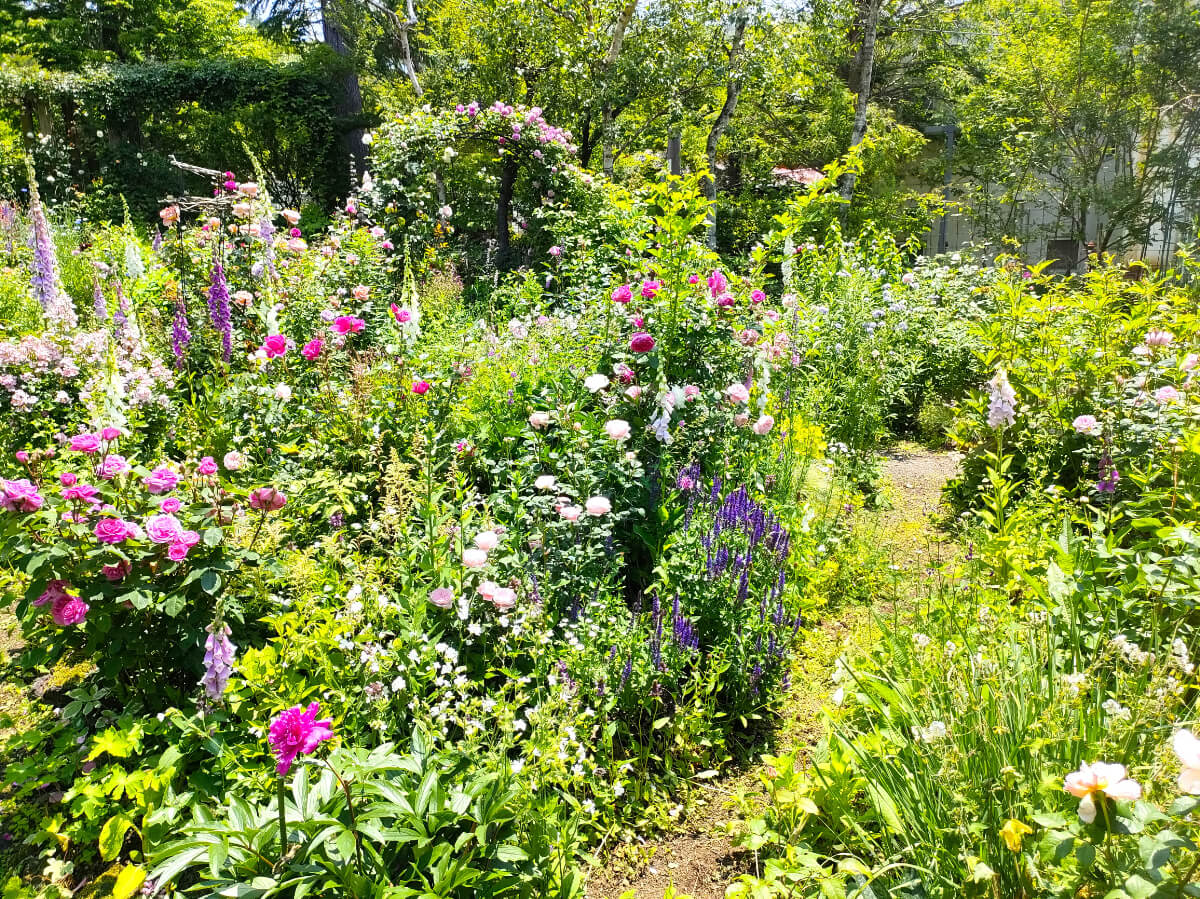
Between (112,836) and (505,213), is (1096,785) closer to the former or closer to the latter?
(112,836)

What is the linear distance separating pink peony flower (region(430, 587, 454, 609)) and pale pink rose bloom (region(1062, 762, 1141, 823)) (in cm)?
155

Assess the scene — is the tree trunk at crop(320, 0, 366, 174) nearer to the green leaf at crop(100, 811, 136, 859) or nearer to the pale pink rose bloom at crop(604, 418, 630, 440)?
the pale pink rose bloom at crop(604, 418, 630, 440)

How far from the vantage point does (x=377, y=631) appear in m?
2.13

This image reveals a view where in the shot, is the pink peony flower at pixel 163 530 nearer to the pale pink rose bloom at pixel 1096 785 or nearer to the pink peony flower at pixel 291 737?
the pink peony flower at pixel 291 737

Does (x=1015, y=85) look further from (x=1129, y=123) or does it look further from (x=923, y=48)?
(x=923, y=48)

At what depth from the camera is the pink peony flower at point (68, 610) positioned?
5.74ft

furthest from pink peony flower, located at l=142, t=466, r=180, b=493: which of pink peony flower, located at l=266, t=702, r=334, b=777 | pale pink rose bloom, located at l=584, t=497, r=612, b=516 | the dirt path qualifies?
the dirt path

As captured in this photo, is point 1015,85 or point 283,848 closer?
point 283,848

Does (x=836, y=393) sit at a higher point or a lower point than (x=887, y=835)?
higher

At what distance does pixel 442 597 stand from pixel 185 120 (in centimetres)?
1840

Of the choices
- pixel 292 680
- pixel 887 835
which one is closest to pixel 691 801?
pixel 887 835

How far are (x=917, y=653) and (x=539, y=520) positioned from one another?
1354 mm

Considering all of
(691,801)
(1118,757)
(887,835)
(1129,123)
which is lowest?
(691,801)

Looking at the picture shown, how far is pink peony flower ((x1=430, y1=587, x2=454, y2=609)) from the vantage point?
6.65ft
